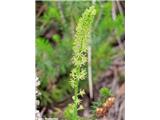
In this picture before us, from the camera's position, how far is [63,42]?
1678mm

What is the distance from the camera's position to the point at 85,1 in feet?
5.18

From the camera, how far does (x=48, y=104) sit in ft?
5.14

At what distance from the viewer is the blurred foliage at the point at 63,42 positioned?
162 centimetres

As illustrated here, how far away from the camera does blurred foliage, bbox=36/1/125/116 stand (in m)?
1.62
